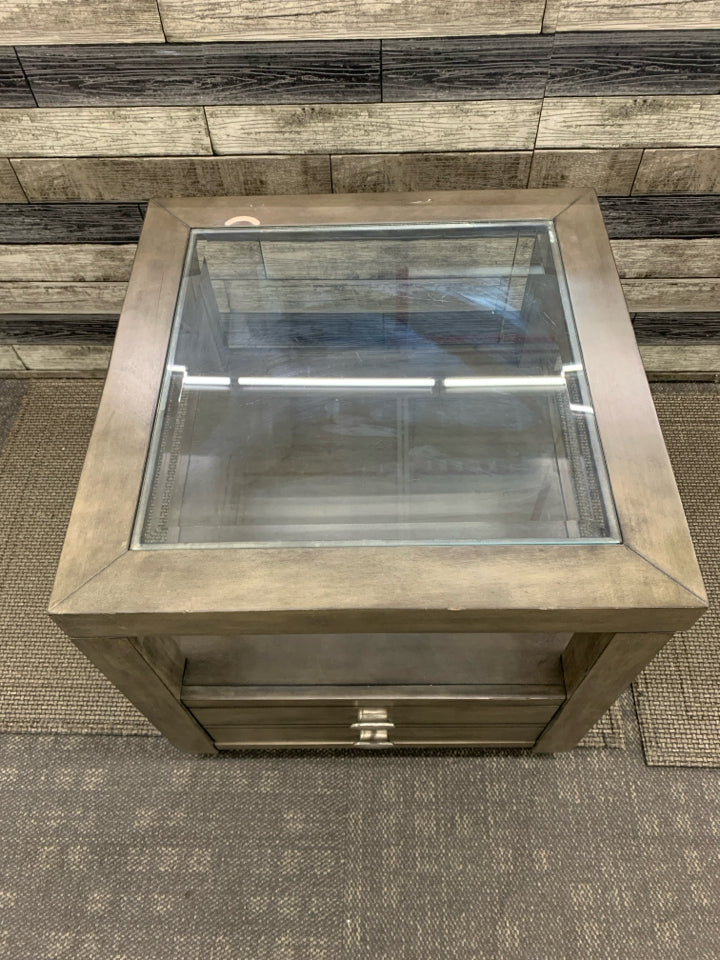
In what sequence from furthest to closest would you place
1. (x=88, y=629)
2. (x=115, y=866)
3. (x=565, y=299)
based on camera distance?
1. (x=115, y=866)
2. (x=565, y=299)
3. (x=88, y=629)

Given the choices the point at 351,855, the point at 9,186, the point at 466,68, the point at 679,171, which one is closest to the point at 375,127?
the point at 466,68

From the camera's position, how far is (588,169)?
103cm

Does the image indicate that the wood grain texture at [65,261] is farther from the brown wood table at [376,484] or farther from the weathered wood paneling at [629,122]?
the weathered wood paneling at [629,122]

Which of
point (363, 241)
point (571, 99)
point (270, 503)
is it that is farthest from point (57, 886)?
point (571, 99)

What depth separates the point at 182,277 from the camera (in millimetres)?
861

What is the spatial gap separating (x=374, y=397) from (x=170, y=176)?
51 cm

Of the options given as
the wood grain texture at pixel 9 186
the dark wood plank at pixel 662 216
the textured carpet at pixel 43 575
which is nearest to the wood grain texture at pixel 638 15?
the dark wood plank at pixel 662 216

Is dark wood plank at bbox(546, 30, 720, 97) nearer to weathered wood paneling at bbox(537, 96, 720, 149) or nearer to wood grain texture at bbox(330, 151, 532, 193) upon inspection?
weathered wood paneling at bbox(537, 96, 720, 149)

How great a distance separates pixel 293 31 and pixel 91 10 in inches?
10.0

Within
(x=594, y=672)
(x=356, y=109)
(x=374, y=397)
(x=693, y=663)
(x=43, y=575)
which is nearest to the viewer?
(x=594, y=672)

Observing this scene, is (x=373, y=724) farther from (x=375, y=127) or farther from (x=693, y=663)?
(x=375, y=127)

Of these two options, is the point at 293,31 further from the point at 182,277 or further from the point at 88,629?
the point at 88,629

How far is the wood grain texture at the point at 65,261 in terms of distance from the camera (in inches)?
46.1

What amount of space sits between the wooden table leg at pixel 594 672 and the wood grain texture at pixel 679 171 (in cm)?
70
